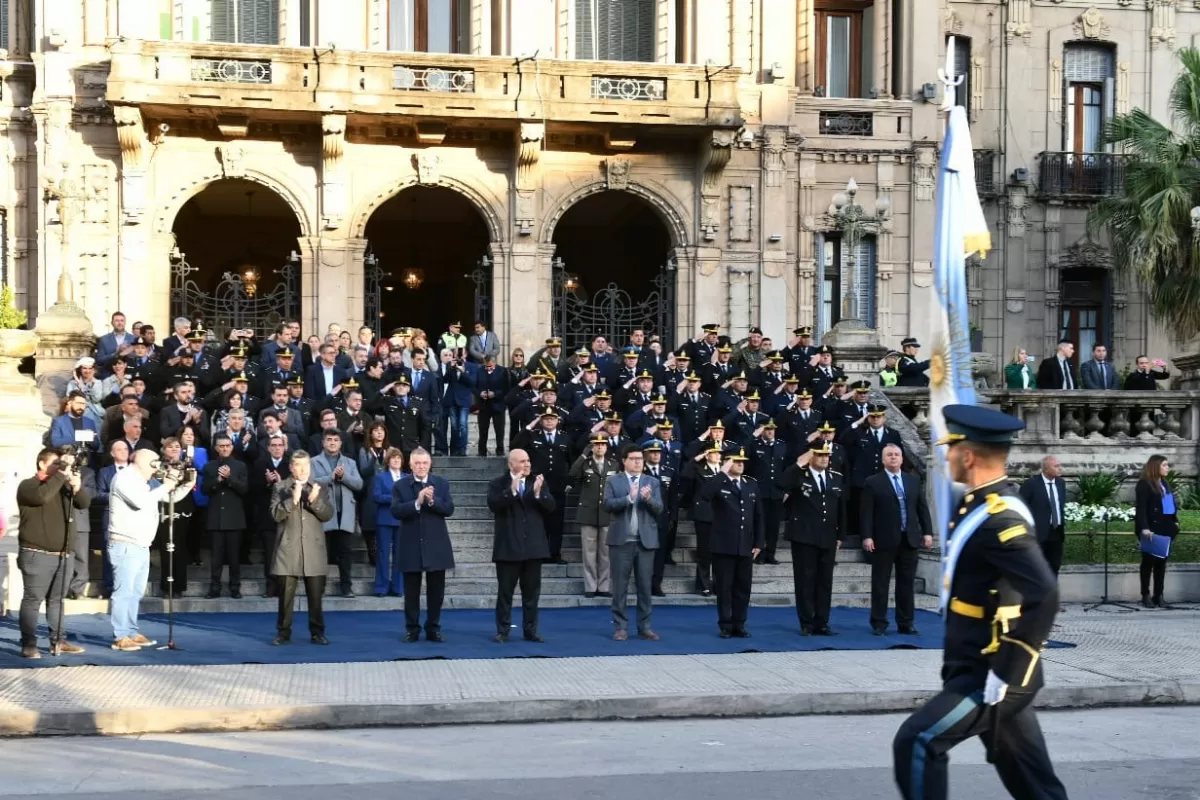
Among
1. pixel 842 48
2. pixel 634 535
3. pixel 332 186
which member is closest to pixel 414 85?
pixel 332 186

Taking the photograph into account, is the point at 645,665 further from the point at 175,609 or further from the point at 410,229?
the point at 410,229

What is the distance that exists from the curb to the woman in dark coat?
11.4ft

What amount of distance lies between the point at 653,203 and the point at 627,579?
13910 millimetres

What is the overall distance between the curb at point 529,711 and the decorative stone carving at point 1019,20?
2417 centimetres

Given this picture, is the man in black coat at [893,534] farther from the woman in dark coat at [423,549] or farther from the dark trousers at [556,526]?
the woman in dark coat at [423,549]

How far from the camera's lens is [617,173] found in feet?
94.7

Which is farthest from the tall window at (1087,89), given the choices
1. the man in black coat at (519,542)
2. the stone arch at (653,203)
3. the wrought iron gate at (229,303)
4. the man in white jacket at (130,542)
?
the man in white jacket at (130,542)

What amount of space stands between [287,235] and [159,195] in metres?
6.43

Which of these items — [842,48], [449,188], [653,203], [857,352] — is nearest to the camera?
[857,352]

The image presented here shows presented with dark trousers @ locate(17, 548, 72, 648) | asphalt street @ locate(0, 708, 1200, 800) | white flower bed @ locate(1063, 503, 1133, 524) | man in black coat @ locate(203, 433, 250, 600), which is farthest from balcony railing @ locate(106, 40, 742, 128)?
asphalt street @ locate(0, 708, 1200, 800)

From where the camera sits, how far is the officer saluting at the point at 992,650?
23.5 feet

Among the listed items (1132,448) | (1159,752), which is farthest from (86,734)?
(1132,448)

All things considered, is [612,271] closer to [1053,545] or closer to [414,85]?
[414,85]

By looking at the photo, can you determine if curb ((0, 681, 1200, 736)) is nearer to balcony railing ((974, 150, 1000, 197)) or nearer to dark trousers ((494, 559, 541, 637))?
dark trousers ((494, 559, 541, 637))
